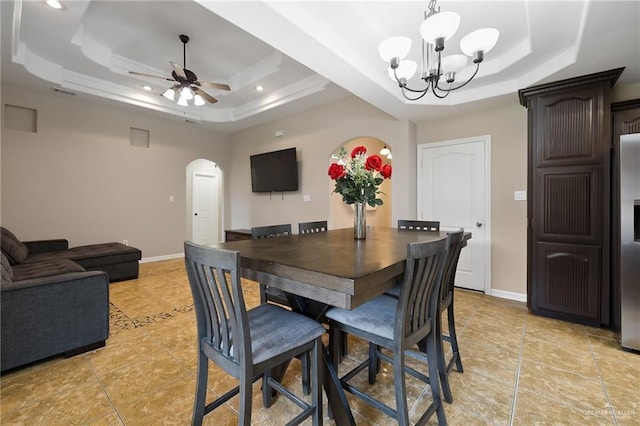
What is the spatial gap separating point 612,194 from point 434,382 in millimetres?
2612

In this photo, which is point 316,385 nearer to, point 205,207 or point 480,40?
Answer: point 480,40

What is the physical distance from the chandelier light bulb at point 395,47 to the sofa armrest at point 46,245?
16.6 ft

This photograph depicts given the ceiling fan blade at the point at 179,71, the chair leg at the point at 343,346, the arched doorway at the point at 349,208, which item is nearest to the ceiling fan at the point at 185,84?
the ceiling fan blade at the point at 179,71

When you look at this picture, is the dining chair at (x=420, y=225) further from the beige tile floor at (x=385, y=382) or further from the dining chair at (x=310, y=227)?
the beige tile floor at (x=385, y=382)

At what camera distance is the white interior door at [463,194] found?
355 centimetres

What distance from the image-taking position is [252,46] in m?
3.54

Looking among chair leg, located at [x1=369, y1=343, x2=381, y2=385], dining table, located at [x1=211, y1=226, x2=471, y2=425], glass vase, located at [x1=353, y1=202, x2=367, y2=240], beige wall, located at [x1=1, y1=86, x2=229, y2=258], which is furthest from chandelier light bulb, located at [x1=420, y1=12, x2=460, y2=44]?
beige wall, located at [x1=1, y1=86, x2=229, y2=258]

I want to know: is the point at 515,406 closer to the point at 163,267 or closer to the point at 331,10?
the point at 331,10

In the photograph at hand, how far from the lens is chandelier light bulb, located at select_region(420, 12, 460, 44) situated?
4.93ft

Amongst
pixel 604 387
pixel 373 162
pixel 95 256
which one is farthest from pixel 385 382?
pixel 95 256

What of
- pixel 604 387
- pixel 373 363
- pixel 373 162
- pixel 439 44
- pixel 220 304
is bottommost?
pixel 604 387

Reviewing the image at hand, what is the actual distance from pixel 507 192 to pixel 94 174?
6386 millimetres

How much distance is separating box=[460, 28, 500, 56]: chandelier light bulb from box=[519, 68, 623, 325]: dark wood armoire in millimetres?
1649

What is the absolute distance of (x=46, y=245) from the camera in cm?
391
